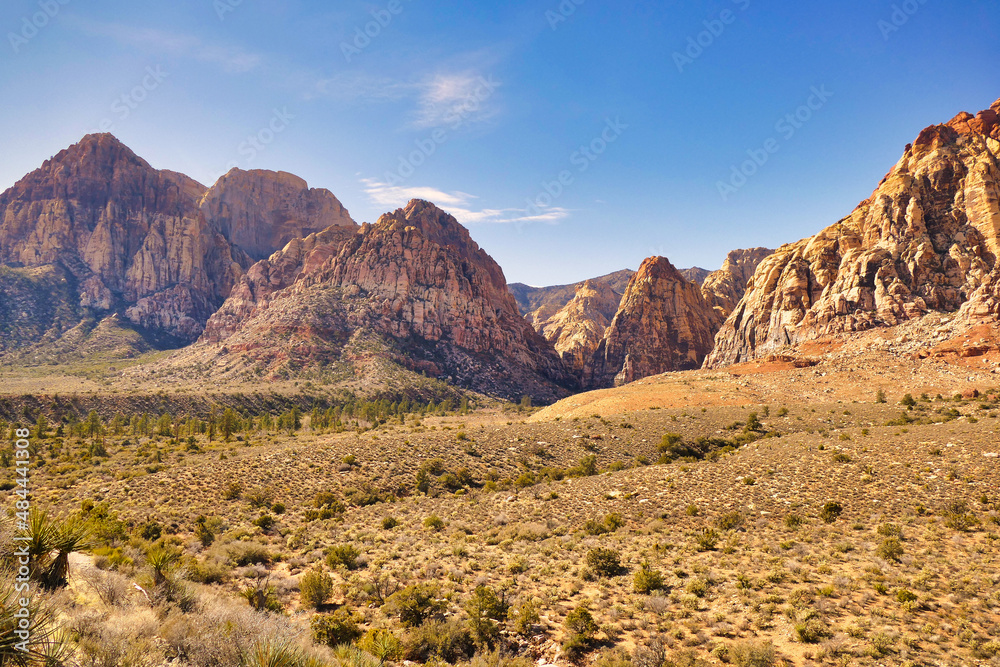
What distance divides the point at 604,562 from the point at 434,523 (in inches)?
365

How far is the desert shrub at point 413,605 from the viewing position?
11.9 meters

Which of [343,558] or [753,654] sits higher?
[753,654]

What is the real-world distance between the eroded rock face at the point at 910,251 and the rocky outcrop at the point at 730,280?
76102 mm

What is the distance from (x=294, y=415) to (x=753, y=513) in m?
61.9

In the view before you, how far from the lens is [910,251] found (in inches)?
2484

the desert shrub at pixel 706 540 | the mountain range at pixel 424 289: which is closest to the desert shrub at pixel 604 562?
the desert shrub at pixel 706 540

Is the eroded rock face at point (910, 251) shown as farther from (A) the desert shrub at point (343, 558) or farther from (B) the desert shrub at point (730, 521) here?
(A) the desert shrub at point (343, 558)

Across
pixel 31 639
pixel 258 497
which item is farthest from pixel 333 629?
pixel 258 497

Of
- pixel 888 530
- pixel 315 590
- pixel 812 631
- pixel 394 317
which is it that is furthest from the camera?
pixel 394 317

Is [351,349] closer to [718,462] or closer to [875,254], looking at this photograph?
[718,462]

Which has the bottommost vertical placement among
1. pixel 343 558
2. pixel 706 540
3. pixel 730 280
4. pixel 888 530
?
pixel 706 540

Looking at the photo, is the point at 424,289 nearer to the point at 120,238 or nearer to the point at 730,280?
the point at 730,280

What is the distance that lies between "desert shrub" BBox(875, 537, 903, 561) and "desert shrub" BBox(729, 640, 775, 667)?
7.60m

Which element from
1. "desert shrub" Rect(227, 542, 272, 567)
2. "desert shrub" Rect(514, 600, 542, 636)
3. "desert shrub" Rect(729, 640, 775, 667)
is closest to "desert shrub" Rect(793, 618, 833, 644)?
"desert shrub" Rect(729, 640, 775, 667)
